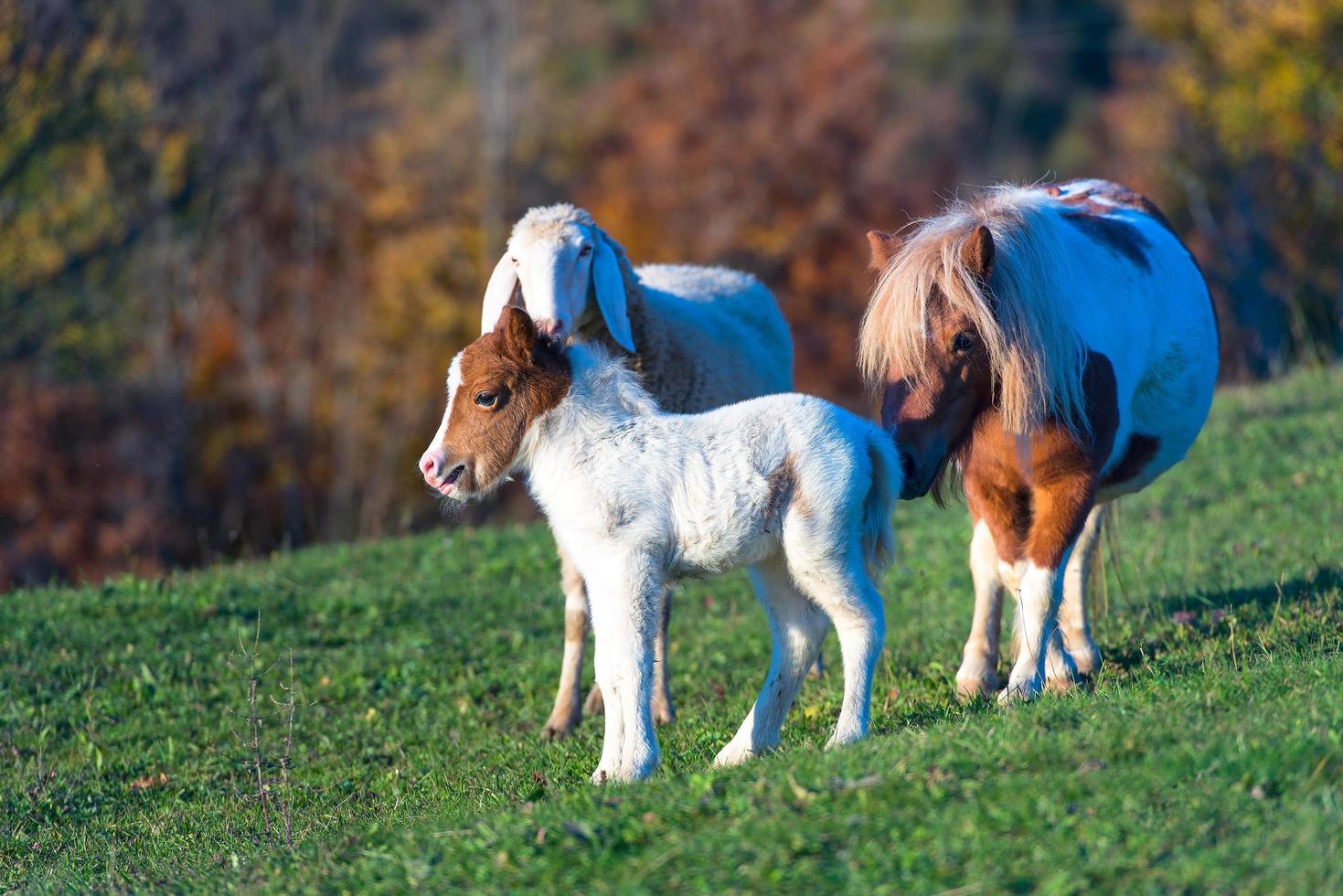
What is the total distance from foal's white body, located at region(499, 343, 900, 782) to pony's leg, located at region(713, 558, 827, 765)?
0.8 inches

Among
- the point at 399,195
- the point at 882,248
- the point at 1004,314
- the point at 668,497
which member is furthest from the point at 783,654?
the point at 399,195

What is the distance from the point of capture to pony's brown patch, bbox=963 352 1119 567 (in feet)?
21.1

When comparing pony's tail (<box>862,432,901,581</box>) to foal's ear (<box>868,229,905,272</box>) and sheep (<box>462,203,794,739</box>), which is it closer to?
foal's ear (<box>868,229,905,272</box>)

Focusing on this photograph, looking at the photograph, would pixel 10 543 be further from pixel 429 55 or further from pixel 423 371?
pixel 429 55

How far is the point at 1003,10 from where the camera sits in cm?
6203

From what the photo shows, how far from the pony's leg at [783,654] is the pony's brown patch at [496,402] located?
3.81 ft

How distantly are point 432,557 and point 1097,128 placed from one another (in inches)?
1522

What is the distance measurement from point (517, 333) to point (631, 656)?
141 cm

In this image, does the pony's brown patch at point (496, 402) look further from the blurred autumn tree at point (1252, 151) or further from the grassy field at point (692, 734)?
the blurred autumn tree at point (1252, 151)

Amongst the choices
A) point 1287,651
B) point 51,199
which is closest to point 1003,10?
point 51,199

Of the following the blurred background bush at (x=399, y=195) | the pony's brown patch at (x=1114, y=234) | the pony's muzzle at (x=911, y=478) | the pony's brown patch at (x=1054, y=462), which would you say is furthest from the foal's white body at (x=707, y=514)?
the blurred background bush at (x=399, y=195)

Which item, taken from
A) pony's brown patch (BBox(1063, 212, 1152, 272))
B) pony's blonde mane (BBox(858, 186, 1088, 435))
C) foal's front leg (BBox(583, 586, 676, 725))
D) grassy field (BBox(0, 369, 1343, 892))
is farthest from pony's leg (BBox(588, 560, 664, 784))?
pony's brown patch (BBox(1063, 212, 1152, 272))

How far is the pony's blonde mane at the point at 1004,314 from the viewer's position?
242 inches

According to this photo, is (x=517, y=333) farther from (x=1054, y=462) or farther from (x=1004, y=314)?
(x=1054, y=462)
